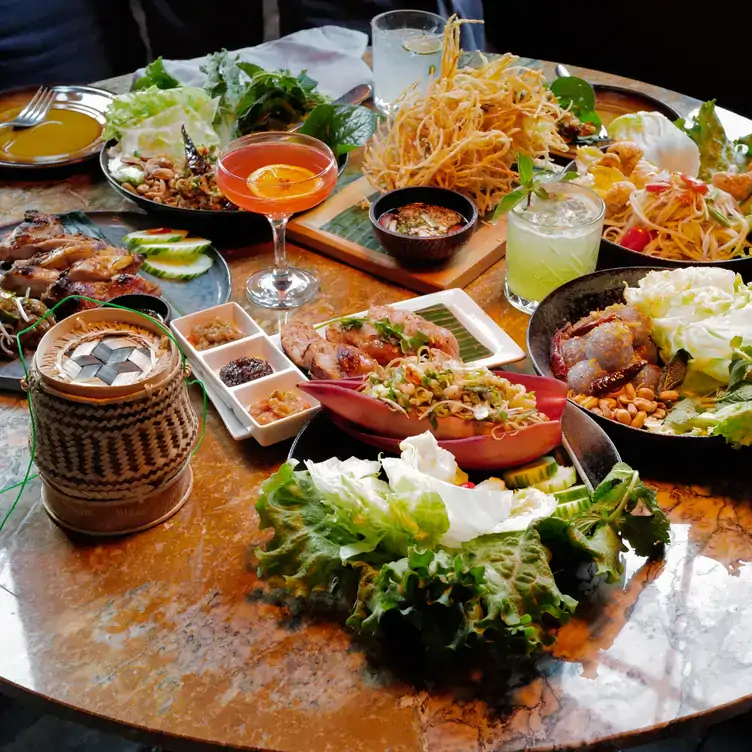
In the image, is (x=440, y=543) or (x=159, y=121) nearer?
(x=440, y=543)

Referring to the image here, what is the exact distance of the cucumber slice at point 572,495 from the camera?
1697 mm

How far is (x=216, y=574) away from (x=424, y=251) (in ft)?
4.29

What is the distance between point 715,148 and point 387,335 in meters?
1.72

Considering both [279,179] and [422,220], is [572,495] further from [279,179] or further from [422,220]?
[279,179]

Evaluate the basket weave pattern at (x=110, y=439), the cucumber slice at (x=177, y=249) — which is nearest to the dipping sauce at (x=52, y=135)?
the cucumber slice at (x=177, y=249)

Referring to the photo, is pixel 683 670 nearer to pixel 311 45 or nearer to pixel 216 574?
pixel 216 574

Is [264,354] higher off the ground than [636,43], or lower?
higher

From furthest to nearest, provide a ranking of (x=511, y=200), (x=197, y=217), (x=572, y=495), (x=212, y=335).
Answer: (x=197, y=217)
(x=511, y=200)
(x=212, y=335)
(x=572, y=495)

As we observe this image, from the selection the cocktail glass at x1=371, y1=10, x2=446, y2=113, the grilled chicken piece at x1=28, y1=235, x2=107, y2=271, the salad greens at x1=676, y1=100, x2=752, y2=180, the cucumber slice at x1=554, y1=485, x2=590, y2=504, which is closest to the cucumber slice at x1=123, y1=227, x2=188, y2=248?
the grilled chicken piece at x1=28, y1=235, x2=107, y2=271

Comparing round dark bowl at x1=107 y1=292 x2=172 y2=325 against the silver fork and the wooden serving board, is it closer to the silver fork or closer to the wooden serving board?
the wooden serving board

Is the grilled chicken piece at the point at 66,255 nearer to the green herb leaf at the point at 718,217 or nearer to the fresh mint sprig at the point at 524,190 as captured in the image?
the fresh mint sprig at the point at 524,190

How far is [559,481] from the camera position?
177 centimetres

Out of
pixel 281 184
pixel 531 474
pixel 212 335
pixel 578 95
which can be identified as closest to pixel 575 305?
pixel 531 474

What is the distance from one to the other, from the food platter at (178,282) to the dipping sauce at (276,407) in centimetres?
57
